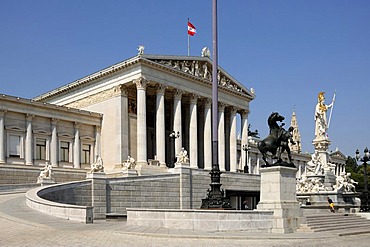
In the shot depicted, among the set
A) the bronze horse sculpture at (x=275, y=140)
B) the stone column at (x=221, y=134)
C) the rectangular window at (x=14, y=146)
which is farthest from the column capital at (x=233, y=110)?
the bronze horse sculpture at (x=275, y=140)

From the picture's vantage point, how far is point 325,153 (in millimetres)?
40688

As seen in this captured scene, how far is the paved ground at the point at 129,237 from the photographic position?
1688cm

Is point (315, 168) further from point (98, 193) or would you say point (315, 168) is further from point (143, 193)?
point (98, 193)

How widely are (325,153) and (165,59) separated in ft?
85.2

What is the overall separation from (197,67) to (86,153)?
59.8ft

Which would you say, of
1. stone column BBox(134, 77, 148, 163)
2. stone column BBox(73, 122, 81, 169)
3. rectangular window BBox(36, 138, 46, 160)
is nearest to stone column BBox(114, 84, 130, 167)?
stone column BBox(134, 77, 148, 163)

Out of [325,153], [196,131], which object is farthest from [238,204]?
[325,153]

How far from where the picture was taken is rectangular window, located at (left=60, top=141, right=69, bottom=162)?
2257 inches

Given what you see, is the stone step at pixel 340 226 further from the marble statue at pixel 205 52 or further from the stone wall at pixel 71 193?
the marble statue at pixel 205 52

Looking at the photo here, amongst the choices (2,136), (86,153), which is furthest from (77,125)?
(2,136)

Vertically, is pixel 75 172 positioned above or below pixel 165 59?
below

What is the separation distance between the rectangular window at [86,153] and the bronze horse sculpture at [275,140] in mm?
37754

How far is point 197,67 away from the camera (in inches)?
2559

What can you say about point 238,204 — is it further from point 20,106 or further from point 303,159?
point 303,159
